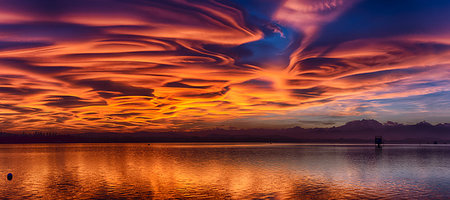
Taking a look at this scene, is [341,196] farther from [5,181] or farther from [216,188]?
[5,181]

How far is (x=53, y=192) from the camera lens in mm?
42688

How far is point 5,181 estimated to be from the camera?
176ft

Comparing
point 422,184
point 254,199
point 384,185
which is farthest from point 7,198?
point 422,184

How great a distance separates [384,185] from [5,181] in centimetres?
5567

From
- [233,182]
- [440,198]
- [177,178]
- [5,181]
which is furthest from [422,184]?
[5,181]

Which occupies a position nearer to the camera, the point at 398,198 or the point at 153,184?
the point at 398,198

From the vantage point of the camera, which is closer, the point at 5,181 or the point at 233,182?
the point at 233,182

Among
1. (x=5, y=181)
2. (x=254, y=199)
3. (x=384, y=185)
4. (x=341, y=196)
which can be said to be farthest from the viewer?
(x=5, y=181)

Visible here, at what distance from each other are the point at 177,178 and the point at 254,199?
845 inches

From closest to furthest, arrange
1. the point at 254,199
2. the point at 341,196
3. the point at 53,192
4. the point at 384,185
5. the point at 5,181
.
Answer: the point at 254,199 → the point at 341,196 → the point at 53,192 → the point at 384,185 → the point at 5,181

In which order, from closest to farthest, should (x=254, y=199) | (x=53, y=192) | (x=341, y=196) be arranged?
(x=254, y=199), (x=341, y=196), (x=53, y=192)

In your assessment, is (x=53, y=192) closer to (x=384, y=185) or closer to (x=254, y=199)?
(x=254, y=199)

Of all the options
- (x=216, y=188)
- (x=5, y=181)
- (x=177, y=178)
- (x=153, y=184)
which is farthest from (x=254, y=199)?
(x=5, y=181)

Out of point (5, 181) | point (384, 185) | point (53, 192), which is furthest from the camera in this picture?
point (5, 181)
